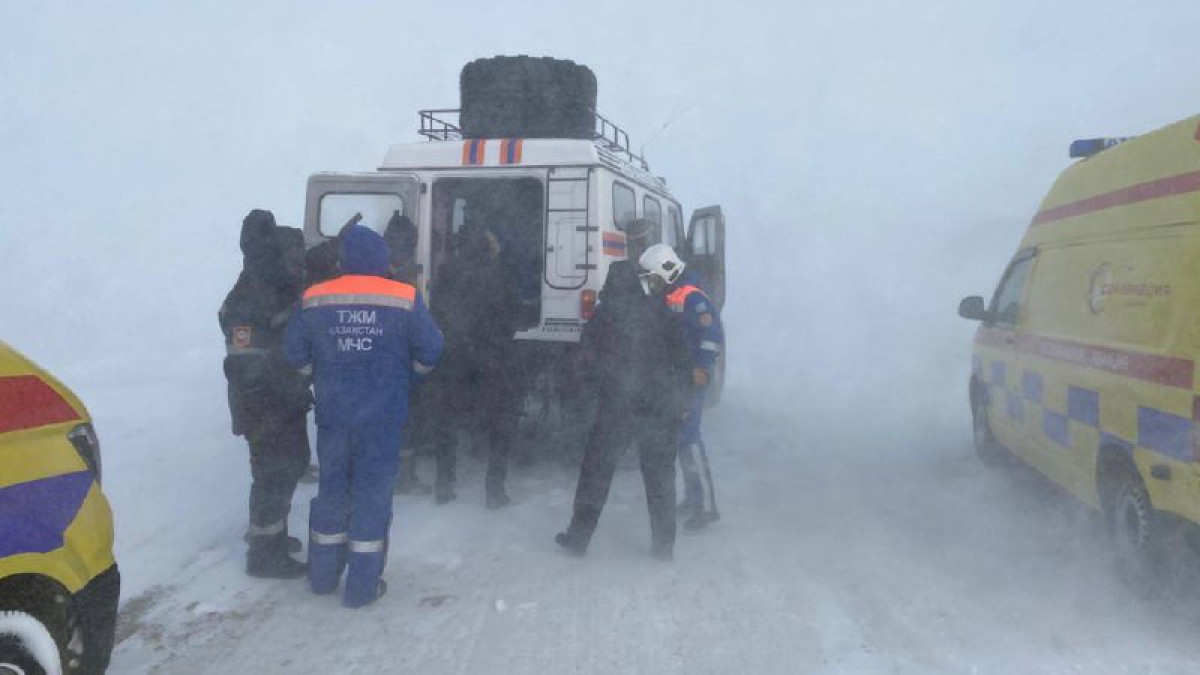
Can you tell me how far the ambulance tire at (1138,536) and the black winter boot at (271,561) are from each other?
156 inches

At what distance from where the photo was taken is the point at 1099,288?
5207mm

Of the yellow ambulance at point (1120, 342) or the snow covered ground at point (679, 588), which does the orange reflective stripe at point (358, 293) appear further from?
the yellow ambulance at point (1120, 342)

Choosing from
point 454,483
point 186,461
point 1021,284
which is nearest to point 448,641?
point 454,483

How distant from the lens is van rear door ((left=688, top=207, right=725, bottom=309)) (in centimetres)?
972

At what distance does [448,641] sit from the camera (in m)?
4.17

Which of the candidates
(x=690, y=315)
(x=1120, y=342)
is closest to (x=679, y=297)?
(x=690, y=315)

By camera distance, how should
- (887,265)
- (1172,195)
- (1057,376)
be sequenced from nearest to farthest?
(1172,195) < (1057,376) < (887,265)

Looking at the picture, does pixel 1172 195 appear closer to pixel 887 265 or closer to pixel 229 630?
pixel 229 630

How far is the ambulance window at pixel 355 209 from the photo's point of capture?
7238 mm

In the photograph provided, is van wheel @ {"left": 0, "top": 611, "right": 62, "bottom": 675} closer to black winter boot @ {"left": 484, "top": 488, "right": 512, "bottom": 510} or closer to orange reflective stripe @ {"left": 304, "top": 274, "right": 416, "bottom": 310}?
orange reflective stripe @ {"left": 304, "top": 274, "right": 416, "bottom": 310}

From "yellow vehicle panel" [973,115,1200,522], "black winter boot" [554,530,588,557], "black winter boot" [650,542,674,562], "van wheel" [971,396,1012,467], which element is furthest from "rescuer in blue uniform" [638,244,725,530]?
"van wheel" [971,396,1012,467]

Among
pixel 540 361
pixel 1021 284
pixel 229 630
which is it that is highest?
pixel 1021 284

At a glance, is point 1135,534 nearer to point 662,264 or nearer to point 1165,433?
point 1165,433

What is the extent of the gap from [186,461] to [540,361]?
273 centimetres
